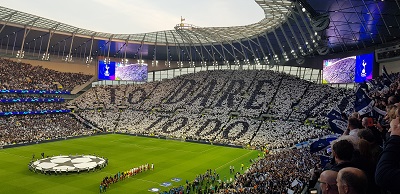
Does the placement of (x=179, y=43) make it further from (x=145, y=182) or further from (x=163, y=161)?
(x=145, y=182)

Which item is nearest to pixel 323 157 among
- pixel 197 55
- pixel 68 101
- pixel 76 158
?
pixel 76 158

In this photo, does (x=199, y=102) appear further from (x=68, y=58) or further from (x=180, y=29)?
(x=68, y=58)

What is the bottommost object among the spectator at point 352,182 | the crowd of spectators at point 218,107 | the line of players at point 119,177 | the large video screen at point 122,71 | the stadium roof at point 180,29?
the line of players at point 119,177

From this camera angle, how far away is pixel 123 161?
139 ft

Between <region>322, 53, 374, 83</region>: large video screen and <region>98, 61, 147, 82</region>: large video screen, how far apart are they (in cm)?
5286

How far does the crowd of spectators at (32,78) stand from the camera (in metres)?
71.8

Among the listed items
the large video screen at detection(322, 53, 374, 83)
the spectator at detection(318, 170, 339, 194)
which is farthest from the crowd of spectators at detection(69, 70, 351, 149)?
the spectator at detection(318, 170, 339, 194)

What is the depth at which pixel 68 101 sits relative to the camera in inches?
3120

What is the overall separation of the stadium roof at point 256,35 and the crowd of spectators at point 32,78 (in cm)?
491

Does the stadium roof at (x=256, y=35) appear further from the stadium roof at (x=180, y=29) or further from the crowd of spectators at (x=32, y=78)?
the crowd of spectators at (x=32, y=78)

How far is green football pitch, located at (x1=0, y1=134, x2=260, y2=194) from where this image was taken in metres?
31.1

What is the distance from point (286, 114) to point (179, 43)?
4151cm

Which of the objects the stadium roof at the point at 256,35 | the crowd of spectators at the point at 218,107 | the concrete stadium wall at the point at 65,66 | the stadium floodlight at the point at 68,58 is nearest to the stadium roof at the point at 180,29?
the stadium roof at the point at 256,35

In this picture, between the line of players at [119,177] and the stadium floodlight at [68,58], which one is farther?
the stadium floodlight at [68,58]
